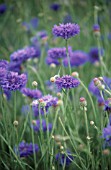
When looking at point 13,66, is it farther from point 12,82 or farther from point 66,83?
point 66,83

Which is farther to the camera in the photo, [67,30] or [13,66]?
[13,66]

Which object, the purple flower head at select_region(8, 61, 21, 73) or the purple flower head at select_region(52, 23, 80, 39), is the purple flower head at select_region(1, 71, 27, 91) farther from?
the purple flower head at select_region(8, 61, 21, 73)

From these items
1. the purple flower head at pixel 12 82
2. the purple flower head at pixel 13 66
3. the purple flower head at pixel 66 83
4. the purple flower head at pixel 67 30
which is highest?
the purple flower head at pixel 13 66

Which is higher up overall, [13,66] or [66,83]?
[13,66]

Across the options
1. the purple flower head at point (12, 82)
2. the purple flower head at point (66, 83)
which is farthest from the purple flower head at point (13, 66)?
the purple flower head at point (66, 83)

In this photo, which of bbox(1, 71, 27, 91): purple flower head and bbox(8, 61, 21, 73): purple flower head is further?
bbox(8, 61, 21, 73): purple flower head

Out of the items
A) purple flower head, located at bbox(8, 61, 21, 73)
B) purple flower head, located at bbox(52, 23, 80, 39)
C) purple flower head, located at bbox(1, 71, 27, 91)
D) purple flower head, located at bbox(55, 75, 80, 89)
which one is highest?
purple flower head, located at bbox(8, 61, 21, 73)

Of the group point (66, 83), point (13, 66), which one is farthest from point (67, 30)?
point (13, 66)

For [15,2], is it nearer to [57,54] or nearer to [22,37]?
[22,37]

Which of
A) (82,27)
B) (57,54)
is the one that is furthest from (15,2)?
(57,54)

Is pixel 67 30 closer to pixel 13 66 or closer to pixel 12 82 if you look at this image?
pixel 12 82

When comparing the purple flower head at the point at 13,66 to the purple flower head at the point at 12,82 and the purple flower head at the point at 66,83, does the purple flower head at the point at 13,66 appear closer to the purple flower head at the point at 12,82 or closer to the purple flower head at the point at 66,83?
the purple flower head at the point at 12,82

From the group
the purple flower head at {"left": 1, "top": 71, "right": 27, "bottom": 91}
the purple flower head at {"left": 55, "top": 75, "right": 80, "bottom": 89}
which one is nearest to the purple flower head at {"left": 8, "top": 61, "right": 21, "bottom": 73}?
the purple flower head at {"left": 1, "top": 71, "right": 27, "bottom": 91}
